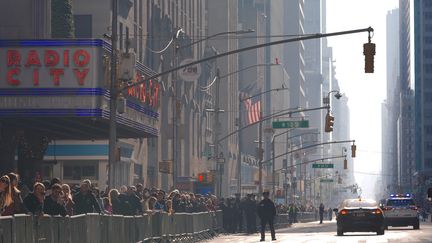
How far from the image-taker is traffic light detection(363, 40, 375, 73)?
34.9 meters

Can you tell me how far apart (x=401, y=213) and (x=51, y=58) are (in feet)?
69.2

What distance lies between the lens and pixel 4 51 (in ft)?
142

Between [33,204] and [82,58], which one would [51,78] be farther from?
[33,204]

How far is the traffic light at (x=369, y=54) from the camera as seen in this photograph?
3494 cm

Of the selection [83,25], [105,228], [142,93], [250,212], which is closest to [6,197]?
[105,228]

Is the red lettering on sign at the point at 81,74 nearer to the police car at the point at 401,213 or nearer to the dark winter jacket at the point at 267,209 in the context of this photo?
the dark winter jacket at the point at 267,209

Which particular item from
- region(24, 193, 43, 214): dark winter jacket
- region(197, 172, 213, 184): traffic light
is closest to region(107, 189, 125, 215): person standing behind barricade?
region(24, 193, 43, 214): dark winter jacket

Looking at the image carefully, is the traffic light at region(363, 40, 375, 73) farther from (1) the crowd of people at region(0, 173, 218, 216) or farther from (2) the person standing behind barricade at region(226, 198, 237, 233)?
(2) the person standing behind barricade at region(226, 198, 237, 233)

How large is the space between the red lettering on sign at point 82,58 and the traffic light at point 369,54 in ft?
40.4

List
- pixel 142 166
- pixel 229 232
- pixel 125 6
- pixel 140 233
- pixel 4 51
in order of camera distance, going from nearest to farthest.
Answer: pixel 140 233 < pixel 4 51 < pixel 229 232 < pixel 125 6 < pixel 142 166

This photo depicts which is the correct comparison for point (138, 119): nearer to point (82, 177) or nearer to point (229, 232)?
point (229, 232)

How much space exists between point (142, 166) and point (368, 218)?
113ft

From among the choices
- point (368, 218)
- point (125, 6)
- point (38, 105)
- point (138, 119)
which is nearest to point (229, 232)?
point (138, 119)

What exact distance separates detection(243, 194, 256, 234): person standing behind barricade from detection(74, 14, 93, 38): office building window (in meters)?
19.6
